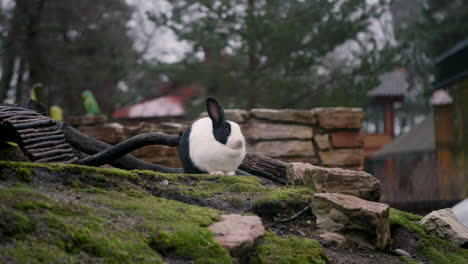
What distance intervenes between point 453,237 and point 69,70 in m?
14.5

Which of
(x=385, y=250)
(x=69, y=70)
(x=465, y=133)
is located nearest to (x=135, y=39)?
(x=69, y=70)

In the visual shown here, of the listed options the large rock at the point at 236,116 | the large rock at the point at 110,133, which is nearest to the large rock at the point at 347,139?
the large rock at the point at 236,116

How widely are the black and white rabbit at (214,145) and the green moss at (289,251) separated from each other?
117cm

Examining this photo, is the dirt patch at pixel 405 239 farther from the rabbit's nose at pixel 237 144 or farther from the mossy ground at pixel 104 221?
the rabbit's nose at pixel 237 144

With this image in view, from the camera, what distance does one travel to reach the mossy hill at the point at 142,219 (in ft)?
7.55

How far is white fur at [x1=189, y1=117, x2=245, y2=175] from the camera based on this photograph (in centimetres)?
423

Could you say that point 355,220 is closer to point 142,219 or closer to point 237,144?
point 237,144

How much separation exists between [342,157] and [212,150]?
12.1 feet

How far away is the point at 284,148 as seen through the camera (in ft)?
24.0

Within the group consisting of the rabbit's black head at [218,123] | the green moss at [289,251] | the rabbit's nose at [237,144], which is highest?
the rabbit's black head at [218,123]

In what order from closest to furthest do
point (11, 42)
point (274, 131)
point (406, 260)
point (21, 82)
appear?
point (406, 260) < point (274, 131) < point (11, 42) < point (21, 82)

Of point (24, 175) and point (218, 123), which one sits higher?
point (218, 123)

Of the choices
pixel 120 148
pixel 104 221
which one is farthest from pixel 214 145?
pixel 104 221

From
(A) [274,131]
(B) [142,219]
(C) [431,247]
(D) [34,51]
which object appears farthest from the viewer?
(D) [34,51]
